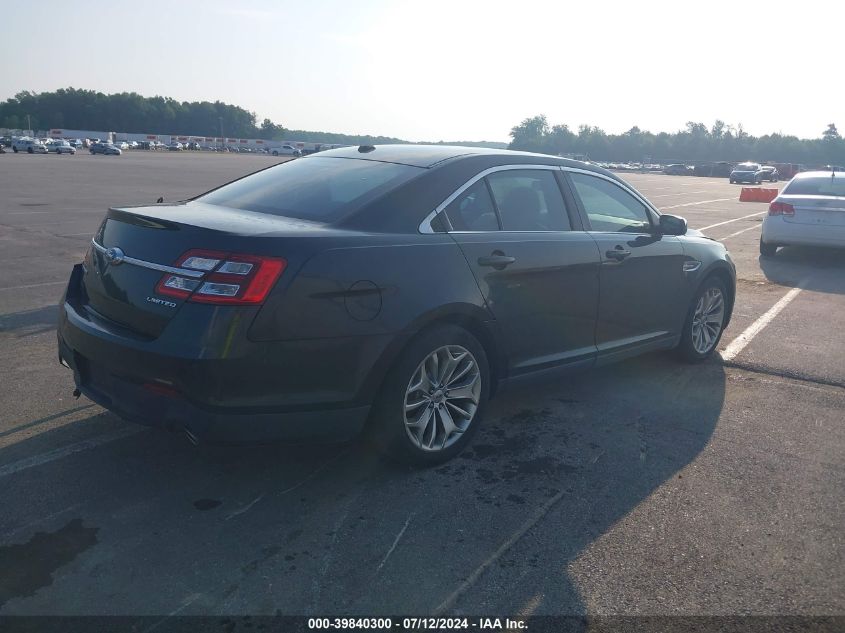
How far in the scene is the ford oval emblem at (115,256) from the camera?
12.3 feet

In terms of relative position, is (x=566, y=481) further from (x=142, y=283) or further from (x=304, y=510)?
(x=142, y=283)

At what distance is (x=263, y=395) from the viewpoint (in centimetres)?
346

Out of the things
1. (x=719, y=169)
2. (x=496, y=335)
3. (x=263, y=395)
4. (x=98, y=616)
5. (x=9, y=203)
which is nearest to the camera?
(x=98, y=616)

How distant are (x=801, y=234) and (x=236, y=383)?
38.0ft

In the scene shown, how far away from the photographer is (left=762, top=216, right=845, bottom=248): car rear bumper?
12.2 meters

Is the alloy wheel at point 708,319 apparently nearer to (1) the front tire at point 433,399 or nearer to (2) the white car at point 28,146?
(1) the front tire at point 433,399

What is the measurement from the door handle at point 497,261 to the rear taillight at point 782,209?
9928mm

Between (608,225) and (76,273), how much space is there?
3.40 metres

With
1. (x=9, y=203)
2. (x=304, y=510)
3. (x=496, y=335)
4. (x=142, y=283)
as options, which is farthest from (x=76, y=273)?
(x=9, y=203)

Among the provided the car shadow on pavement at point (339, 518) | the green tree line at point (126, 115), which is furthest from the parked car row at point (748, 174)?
the green tree line at point (126, 115)

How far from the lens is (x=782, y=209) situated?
1280 cm

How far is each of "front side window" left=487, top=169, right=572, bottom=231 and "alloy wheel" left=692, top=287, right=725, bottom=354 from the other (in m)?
1.94

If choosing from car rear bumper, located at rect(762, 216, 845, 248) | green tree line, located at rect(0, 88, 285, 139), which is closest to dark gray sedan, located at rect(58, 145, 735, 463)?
car rear bumper, located at rect(762, 216, 845, 248)

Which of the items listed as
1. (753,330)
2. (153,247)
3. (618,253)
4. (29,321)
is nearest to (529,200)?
(618,253)
